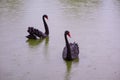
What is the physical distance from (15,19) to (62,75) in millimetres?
2848

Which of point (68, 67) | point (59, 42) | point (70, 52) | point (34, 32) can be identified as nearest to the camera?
point (68, 67)

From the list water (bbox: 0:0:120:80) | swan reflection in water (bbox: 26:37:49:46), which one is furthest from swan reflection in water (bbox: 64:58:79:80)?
swan reflection in water (bbox: 26:37:49:46)

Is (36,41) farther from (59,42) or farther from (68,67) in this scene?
(68,67)

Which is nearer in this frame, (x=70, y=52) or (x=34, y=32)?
(x=70, y=52)

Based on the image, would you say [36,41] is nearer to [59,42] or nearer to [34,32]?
[34,32]

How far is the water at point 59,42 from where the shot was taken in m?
3.98

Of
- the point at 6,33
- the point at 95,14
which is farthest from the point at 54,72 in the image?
the point at 95,14

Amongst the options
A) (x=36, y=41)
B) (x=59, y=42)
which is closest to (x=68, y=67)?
(x=59, y=42)

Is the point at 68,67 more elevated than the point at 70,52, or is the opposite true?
the point at 70,52

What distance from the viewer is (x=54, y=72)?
3992 mm

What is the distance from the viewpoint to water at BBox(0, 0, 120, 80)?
398 centimetres

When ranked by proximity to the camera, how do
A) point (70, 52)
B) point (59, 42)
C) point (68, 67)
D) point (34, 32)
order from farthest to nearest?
point (34, 32), point (59, 42), point (70, 52), point (68, 67)

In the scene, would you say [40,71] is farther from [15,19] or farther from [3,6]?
[3,6]

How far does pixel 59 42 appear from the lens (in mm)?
5082
